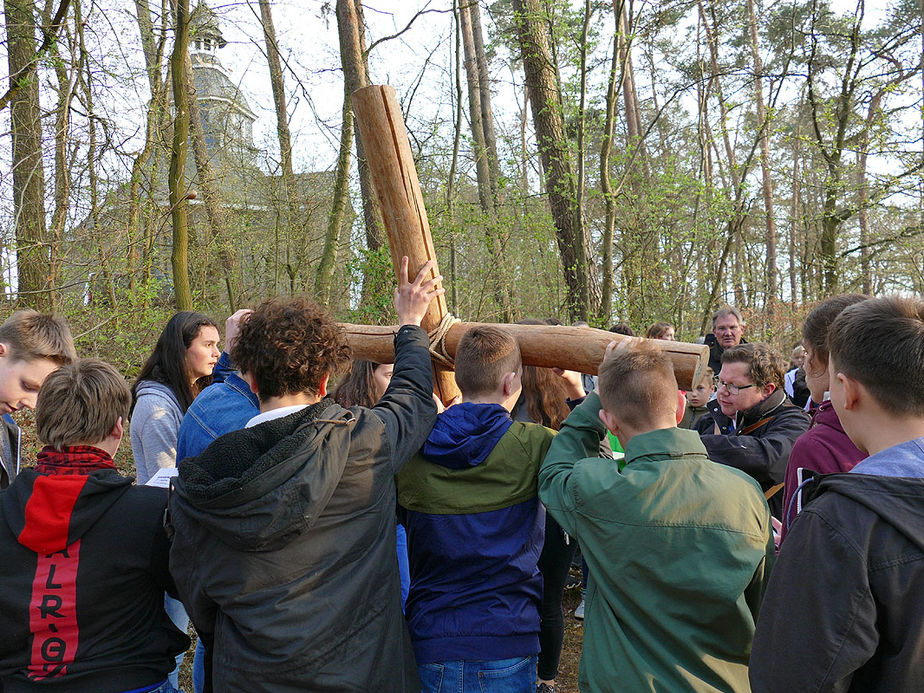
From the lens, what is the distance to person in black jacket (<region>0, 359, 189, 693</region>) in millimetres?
1898

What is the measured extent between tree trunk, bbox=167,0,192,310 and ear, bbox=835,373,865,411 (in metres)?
6.43

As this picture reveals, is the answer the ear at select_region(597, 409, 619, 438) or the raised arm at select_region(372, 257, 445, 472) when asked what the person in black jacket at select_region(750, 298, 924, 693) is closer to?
the ear at select_region(597, 409, 619, 438)

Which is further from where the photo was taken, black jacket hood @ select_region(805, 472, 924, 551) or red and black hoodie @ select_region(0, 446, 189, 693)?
red and black hoodie @ select_region(0, 446, 189, 693)

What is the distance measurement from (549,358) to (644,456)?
702mm

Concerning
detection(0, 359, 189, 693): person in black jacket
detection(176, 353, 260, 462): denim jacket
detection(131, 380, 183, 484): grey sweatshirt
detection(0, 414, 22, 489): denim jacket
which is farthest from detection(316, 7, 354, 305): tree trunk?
detection(0, 359, 189, 693): person in black jacket

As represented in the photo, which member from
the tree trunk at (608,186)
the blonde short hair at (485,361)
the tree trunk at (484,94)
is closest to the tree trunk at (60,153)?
the blonde short hair at (485,361)

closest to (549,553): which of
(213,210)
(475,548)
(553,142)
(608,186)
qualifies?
(475,548)

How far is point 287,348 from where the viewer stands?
6.79ft

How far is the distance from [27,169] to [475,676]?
7.35 m

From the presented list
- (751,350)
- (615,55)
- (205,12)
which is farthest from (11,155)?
(751,350)

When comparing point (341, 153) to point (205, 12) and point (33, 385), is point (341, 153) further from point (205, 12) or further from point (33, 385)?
point (33, 385)

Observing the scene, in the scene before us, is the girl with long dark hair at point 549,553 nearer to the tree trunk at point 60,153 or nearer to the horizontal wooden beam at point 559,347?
the horizontal wooden beam at point 559,347

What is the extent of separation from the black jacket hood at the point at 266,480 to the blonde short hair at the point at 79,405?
1.45 ft

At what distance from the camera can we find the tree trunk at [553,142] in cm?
822
